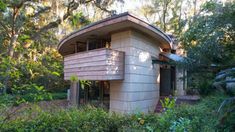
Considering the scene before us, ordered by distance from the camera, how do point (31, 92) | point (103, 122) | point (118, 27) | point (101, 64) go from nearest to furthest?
1. point (31, 92)
2. point (103, 122)
3. point (101, 64)
4. point (118, 27)

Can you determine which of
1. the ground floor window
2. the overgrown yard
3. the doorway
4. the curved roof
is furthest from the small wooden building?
the overgrown yard

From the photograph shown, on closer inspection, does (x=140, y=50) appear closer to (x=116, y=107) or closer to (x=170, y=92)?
(x=116, y=107)

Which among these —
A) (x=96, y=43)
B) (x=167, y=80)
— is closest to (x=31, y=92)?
(x=96, y=43)

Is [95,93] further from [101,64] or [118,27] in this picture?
[118,27]

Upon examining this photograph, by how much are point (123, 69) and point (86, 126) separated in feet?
17.3

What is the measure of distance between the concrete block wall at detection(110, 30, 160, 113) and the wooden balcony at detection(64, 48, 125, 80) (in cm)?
37

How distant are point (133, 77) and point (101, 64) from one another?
1.53 meters

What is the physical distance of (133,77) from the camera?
29.8 ft

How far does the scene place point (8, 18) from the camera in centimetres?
1385

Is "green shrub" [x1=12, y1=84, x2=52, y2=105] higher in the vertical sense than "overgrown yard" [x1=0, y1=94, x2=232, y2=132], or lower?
higher

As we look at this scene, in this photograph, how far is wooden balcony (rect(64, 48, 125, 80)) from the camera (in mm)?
8391

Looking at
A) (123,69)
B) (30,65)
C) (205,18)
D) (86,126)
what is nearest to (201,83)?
(205,18)

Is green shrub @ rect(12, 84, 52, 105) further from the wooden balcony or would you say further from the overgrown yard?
the wooden balcony

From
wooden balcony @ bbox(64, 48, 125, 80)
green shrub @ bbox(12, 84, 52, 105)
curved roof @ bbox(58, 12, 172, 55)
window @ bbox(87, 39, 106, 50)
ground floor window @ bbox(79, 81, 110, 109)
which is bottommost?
ground floor window @ bbox(79, 81, 110, 109)
